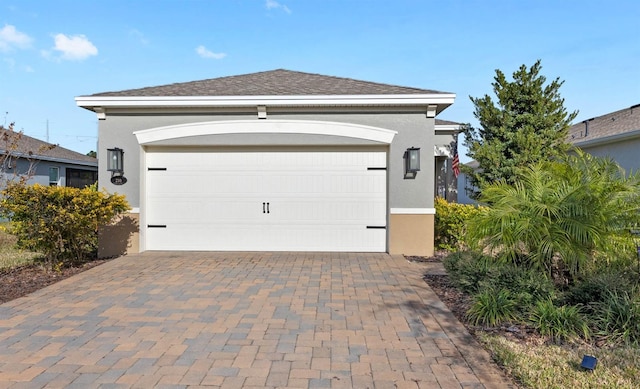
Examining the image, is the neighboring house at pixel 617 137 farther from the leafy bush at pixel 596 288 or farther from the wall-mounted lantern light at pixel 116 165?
the wall-mounted lantern light at pixel 116 165

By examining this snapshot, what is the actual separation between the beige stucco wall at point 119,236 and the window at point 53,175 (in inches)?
413

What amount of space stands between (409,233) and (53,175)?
15680 mm

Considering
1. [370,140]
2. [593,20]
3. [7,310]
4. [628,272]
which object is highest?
[593,20]

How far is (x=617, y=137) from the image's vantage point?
39.4 ft

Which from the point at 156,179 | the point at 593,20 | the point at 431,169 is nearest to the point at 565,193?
the point at 431,169

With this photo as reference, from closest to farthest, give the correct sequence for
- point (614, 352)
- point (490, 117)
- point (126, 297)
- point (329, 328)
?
point (614, 352)
point (329, 328)
point (126, 297)
point (490, 117)

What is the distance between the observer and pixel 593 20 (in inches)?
362

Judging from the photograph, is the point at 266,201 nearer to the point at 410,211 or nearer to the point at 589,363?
the point at 410,211

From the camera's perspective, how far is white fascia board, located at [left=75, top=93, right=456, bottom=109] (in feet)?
26.4

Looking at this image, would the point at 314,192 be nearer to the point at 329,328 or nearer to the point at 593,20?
the point at 329,328

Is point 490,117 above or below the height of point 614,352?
above

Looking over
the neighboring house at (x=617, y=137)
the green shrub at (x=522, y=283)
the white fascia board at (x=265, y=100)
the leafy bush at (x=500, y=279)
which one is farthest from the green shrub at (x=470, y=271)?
the neighboring house at (x=617, y=137)

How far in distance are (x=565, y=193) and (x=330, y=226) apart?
183 inches

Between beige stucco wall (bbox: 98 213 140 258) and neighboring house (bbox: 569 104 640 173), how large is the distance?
13006 mm
